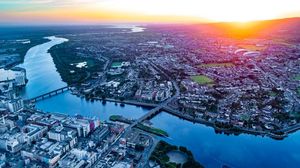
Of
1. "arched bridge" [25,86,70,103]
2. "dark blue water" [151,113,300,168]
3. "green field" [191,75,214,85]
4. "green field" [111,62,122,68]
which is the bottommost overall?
"dark blue water" [151,113,300,168]

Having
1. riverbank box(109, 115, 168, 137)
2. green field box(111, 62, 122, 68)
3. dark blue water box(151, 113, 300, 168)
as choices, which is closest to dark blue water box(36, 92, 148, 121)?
riverbank box(109, 115, 168, 137)

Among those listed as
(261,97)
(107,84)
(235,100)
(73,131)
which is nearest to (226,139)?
(235,100)

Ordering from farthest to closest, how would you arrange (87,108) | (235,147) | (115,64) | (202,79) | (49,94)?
(115,64), (202,79), (49,94), (87,108), (235,147)

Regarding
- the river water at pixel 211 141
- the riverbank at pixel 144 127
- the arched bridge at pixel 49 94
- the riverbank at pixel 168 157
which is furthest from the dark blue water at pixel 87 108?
the riverbank at pixel 168 157

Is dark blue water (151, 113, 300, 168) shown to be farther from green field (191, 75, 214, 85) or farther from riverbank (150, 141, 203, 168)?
green field (191, 75, 214, 85)

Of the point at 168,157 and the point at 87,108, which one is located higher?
the point at 87,108

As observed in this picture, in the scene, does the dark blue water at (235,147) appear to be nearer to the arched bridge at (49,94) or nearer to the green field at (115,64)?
the arched bridge at (49,94)

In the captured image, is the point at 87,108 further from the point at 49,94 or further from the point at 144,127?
the point at 144,127

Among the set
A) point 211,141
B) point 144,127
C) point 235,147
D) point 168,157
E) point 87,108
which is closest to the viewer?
point 168,157

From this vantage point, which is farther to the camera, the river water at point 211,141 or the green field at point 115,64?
the green field at point 115,64

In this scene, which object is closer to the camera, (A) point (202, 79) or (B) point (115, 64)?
(A) point (202, 79)

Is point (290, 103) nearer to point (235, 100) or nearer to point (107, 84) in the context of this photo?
point (235, 100)

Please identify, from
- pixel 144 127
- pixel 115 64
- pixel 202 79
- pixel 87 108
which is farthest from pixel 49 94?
pixel 202 79
